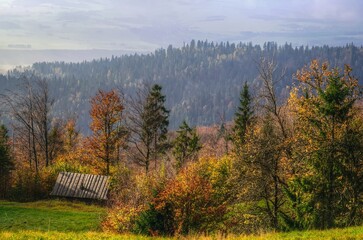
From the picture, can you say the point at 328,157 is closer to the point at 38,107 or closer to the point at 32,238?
the point at 32,238

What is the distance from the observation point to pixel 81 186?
4797 cm

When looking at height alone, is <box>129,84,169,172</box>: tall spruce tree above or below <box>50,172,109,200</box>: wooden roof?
above

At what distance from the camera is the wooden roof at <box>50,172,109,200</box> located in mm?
47094

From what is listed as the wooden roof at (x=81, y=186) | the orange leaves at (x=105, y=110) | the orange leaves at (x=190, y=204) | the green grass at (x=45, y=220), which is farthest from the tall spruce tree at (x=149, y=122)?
the orange leaves at (x=190, y=204)

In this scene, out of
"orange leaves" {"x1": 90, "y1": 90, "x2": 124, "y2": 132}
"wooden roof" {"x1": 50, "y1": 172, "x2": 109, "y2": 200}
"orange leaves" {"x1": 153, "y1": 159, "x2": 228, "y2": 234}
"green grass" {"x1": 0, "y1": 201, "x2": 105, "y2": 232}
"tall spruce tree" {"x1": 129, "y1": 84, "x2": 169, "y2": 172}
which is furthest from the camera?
"tall spruce tree" {"x1": 129, "y1": 84, "x2": 169, "y2": 172}

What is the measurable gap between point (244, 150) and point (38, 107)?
131 feet

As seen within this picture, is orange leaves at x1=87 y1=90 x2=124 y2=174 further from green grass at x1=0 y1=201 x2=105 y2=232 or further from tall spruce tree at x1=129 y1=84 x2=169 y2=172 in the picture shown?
green grass at x1=0 y1=201 x2=105 y2=232

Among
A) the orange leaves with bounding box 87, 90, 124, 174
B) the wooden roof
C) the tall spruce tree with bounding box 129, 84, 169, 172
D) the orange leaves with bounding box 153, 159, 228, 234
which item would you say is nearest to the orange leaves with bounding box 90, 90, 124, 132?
the orange leaves with bounding box 87, 90, 124, 174

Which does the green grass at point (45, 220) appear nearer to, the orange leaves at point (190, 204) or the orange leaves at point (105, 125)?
the orange leaves at point (190, 204)

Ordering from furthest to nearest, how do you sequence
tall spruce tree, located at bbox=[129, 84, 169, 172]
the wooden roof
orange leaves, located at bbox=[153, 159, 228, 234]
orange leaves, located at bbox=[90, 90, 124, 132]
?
tall spruce tree, located at bbox=[129, 84, 169, 172]
orange leaves, located at bbox=[90, 90, 124, 132]
the wooden roof
orange leaves, located at bbox=[153, 159, 228, 234]

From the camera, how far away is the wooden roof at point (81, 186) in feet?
155

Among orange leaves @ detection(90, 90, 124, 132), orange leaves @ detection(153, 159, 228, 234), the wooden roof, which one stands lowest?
the wooden roof

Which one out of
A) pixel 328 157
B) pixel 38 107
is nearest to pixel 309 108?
pixel 328 157

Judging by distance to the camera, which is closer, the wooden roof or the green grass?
the green grass
